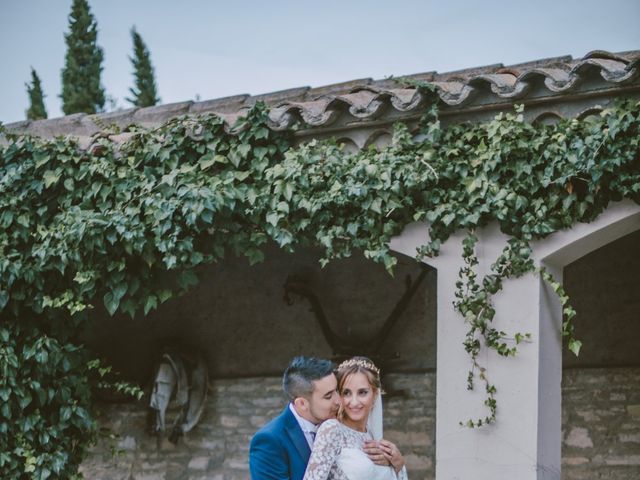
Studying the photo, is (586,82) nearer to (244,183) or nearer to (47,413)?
(244,183)

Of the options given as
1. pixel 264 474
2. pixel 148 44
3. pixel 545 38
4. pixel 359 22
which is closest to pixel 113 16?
pixel 148 44

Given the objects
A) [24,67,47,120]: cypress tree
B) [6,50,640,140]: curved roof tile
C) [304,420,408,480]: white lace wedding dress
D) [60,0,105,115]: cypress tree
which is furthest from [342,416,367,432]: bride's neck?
[24,67,47,120]: cypress tree

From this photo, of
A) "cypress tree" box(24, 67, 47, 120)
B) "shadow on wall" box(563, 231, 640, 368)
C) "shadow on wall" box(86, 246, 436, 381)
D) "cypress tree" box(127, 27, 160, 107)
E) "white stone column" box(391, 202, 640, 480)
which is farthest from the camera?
"cypress tree" box(24, 67, 47, 120)

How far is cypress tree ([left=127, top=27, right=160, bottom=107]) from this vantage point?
1470 centimetres

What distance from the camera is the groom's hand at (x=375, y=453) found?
4.52 metres

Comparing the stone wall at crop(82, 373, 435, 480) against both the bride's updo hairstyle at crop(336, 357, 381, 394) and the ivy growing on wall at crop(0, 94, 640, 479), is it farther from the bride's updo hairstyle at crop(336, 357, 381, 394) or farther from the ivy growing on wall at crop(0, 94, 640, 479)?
the bride's updo hairstyle at crop(336, 357, 381, 394)

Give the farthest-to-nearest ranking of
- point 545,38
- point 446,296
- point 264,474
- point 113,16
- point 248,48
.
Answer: point 113,16, point 248,48, point 545,38, point 446,296, point 264,474

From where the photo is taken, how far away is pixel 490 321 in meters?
5.68

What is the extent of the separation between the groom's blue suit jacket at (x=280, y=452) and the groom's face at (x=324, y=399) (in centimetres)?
12

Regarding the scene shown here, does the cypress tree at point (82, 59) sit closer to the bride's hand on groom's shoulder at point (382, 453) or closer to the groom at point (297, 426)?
the groom at point (297, 426)

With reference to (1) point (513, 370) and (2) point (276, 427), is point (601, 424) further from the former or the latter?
(2) point (276, 427)

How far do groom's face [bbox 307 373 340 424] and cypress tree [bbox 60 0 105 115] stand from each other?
10.9 meters

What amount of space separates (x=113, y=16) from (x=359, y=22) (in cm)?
581

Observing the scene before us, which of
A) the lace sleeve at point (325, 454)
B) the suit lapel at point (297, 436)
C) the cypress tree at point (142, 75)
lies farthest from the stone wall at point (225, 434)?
the cypress tree at point (142, 75)
